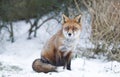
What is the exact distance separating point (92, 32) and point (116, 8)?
127 cm

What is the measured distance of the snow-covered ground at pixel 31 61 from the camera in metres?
8.57

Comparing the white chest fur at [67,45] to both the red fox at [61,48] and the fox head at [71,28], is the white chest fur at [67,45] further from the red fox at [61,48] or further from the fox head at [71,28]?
the fox head at [71,28]

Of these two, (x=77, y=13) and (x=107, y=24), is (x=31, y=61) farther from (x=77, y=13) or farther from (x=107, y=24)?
(x=77, y=13)

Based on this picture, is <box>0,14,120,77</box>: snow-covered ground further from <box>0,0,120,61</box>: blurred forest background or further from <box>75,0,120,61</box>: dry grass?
<box>75,0,120,61</box>: dry grass

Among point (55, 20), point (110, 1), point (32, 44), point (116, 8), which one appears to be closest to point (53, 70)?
point (116, 8)

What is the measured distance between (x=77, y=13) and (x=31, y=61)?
3174mm

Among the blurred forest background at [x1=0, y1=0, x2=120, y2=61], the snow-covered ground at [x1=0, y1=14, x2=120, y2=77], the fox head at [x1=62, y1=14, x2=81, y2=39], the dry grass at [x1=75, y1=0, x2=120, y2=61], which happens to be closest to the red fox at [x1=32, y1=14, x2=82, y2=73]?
the fox head at [x1=62, y1=14, x2=81, y2=39]

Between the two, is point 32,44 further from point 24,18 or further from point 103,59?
point 103,59

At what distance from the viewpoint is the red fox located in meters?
8.73

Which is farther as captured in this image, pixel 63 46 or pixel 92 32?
pixel 92 32

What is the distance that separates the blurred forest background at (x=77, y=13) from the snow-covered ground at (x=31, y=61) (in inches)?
14.6

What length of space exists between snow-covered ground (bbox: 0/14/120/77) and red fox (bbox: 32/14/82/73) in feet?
0.90

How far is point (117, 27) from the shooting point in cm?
1203

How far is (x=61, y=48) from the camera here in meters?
8.87
